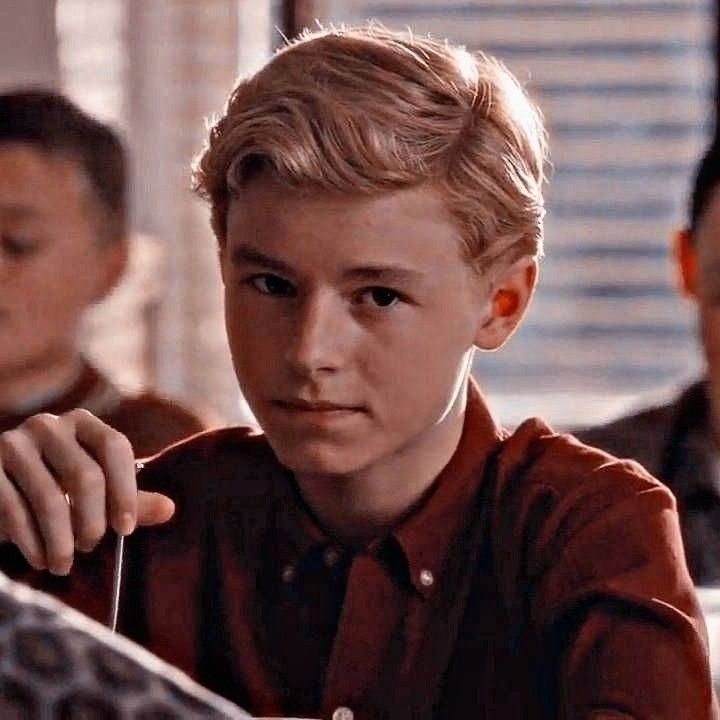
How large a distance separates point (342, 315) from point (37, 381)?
0.66m

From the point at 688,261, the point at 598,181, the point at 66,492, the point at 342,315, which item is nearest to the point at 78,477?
the point at 66,492

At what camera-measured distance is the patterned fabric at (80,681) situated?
335 mm

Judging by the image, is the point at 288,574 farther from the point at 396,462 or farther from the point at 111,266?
the point at 111,266

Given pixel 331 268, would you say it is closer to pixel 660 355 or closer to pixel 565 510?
pixel 565 510

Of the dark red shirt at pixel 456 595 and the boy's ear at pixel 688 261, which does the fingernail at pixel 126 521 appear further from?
the boy's ear at pixel 688 261

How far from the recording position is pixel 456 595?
0.59 meters

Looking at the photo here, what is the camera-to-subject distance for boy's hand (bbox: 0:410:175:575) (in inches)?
22.4

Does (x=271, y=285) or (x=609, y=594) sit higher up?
(x=271, y=285)

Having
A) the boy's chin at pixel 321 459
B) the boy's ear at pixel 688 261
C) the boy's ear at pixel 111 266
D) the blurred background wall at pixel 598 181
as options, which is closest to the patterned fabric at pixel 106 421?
the boy's chin at pixel 321 459

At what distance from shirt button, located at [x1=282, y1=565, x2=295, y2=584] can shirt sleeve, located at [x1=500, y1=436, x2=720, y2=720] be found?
85 millimetres

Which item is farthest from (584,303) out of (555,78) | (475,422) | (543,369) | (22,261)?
(475,422)

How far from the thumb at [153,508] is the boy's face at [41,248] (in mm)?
668

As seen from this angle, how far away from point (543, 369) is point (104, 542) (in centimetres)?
131

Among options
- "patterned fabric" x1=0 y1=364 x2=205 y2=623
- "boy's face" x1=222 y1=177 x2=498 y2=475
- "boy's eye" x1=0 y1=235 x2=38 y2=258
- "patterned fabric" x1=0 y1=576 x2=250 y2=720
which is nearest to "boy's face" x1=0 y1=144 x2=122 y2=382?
"boy's eye" x1=0 y1=235 x2=38 y2=258
